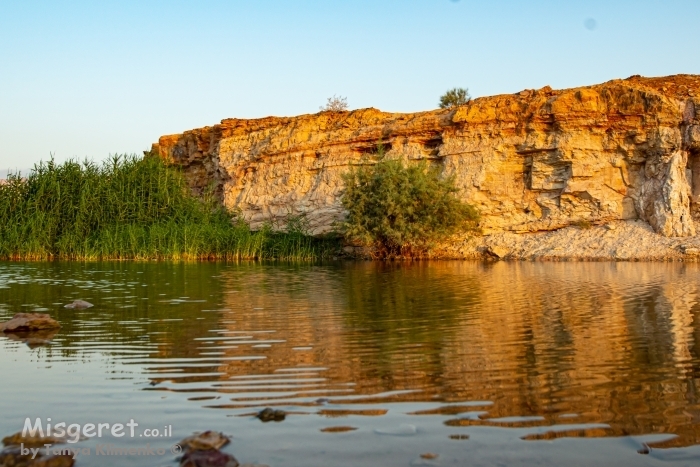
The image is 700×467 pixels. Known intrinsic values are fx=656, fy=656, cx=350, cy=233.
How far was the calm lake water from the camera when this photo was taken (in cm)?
411

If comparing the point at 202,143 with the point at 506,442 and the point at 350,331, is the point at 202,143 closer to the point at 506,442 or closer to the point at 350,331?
→ the point at 350,331

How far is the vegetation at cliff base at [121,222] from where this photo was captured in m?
27.6

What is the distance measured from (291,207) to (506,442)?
104 ft

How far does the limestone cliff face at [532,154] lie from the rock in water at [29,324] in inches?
914

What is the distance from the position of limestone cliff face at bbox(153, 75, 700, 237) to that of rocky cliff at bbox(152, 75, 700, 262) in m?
0.05

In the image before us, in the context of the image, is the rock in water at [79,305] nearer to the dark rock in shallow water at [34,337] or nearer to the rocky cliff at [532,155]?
the dark rock in shallow water at [34,337]

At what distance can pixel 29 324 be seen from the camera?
8.59 metres

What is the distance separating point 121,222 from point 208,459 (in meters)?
27.8

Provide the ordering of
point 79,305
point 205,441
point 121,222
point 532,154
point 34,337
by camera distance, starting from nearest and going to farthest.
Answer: point 205,441
point 34,337
point 79,305
point 121,222
point 532,154

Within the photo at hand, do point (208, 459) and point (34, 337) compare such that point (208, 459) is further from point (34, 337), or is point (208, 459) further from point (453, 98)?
point (453, 98)

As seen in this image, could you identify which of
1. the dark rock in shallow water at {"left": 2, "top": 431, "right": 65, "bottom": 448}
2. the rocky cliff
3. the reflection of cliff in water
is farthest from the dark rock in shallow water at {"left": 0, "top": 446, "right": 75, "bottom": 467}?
the rocky cliff

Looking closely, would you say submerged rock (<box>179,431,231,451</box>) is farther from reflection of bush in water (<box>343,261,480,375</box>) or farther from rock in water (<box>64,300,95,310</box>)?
rock in water (<box>64,300,95,310</box>)

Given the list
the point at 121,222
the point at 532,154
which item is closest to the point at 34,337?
the point at 121,222

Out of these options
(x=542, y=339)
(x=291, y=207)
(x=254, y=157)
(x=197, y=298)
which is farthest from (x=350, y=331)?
(x=254, y=157)
